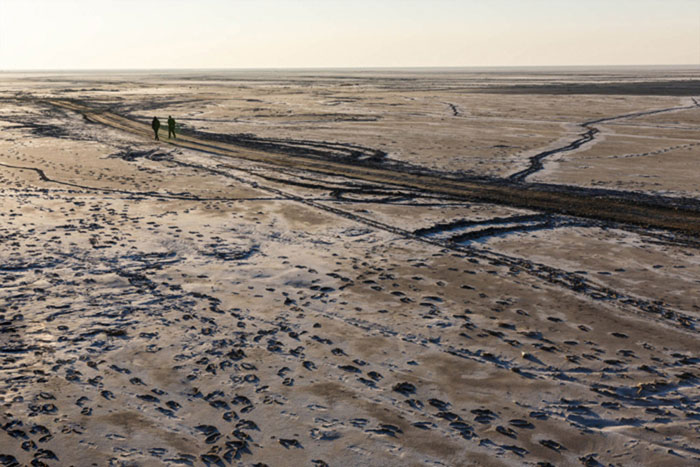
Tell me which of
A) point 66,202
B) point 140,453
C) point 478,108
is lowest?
point 140,453

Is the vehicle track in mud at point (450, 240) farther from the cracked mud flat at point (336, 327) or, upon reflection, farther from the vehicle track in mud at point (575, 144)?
the vehicle track in mud at point (575, 144)

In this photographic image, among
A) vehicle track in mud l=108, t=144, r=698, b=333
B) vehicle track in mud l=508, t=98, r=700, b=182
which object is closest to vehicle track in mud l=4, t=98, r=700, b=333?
vehicle track in mud l=108, t=144, r=698, b=333

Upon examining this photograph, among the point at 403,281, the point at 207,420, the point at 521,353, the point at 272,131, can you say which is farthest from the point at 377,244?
the point at 272,131

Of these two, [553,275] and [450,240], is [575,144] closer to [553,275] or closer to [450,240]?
[450,240]

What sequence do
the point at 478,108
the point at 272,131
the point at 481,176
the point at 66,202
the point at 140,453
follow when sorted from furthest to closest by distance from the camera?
1. the point at 478,108
2. the point at 272,131
3. the point at 481,176
4. the point at 66,202
5. the point at 140,453

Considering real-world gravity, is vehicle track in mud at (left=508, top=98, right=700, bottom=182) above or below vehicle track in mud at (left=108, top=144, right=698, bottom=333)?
above

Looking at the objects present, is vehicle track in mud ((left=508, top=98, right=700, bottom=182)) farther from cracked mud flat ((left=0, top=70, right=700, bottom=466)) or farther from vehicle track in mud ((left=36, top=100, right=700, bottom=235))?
vehicle track in mud ((left=36, top=100, right=700, bottom=235))

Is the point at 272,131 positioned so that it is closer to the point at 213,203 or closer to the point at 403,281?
the point at 213,203
